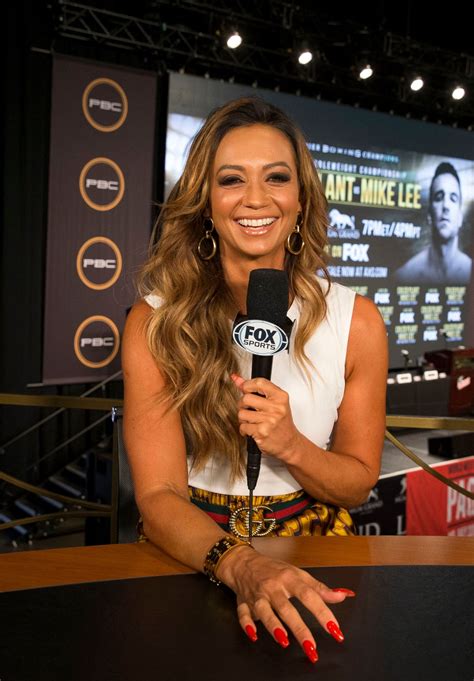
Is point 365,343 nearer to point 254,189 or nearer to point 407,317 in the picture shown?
point 254,189

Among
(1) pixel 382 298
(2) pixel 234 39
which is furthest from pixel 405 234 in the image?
(2) pixel 234 39

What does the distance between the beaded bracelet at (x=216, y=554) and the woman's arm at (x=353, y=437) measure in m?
0.15

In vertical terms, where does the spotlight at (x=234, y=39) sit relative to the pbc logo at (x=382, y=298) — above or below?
above

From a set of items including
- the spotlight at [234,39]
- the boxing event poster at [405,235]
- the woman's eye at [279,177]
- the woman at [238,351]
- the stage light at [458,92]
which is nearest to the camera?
the woman at [238,351]

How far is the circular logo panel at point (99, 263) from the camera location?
6488mm

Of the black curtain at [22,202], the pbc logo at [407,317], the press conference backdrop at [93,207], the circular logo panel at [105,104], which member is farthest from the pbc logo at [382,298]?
the black curtain at [22,202]

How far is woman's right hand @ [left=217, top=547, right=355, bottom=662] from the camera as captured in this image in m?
0.97

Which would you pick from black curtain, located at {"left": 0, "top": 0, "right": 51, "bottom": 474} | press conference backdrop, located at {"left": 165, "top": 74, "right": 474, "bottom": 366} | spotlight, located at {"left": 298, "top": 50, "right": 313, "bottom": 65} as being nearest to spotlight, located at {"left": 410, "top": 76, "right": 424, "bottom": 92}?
press conference backdrop, located at {"left": 165, "top": 74, "right": 474, "bottom": 366}

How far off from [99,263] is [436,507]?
339cm

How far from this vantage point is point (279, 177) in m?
1.65

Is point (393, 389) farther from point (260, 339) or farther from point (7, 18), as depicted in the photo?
point (260, 339)

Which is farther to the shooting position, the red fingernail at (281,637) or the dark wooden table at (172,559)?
the dark wooden table at (172,559)

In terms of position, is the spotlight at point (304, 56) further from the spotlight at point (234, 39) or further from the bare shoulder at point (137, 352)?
the bare shoulder at point (137, 352)

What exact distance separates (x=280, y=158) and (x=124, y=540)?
89 cm
